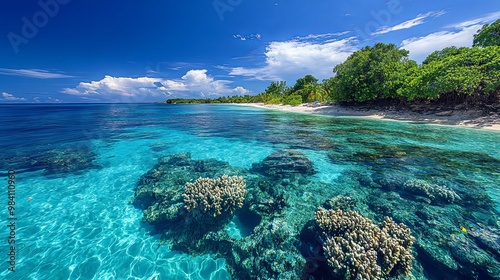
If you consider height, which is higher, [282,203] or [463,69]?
[463,69]

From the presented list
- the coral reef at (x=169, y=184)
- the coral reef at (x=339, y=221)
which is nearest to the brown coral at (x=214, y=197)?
the coral reef at (x=339, y=221)

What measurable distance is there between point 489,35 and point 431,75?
15.6 meters

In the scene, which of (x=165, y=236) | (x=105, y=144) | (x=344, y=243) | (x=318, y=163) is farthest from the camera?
(x=105, y=144)

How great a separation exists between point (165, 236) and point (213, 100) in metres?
168

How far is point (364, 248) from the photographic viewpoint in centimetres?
417

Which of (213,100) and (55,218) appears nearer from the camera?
(55,218)

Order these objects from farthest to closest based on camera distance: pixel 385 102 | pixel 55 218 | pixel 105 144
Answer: pixel 385 102, pixel 105 144, pixel 55 218

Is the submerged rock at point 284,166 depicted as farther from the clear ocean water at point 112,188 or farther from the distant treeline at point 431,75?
the distant treeline at point 431,75

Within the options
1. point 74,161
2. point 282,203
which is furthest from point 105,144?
point 282,203

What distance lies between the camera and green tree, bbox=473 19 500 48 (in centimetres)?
2781

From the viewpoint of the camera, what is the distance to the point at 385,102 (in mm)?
38094

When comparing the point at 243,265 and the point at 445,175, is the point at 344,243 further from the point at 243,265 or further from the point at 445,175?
the point at 445,175

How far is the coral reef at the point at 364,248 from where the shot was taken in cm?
387

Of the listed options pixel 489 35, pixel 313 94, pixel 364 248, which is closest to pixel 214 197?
pixel 364 248
